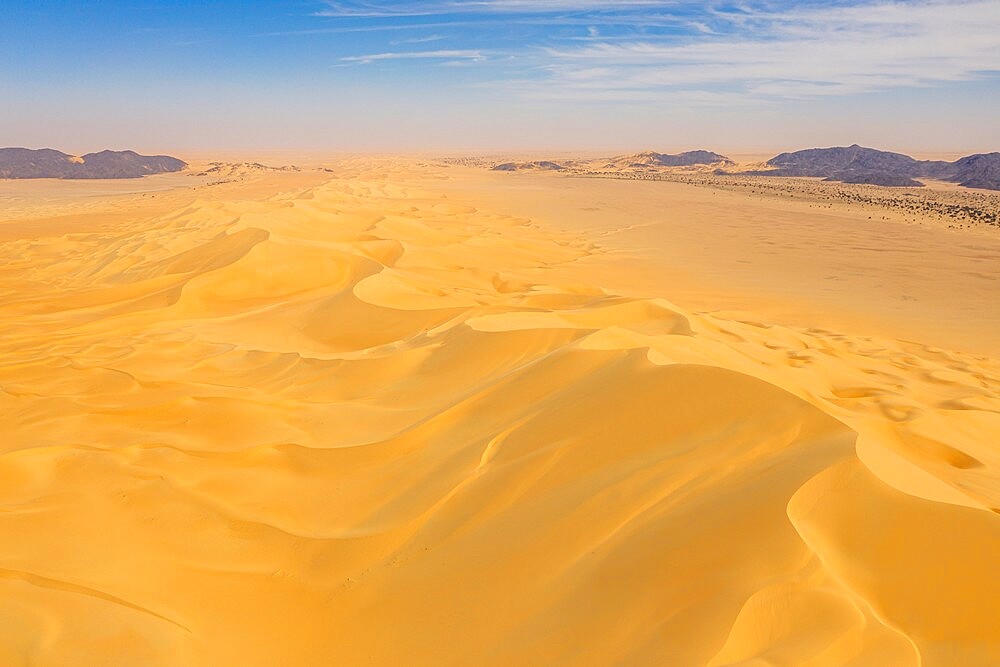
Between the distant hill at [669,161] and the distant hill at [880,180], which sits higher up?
the distant hill at [669,161]

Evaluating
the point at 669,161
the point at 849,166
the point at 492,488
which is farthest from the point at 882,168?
the point at 492,488

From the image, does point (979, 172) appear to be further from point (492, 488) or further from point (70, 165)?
point (70, 165)

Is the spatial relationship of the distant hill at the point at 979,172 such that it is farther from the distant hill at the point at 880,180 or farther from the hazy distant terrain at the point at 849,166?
the distant hill at the point at 880,180

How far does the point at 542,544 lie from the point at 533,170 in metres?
Result: 54.2

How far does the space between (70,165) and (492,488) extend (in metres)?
55.6

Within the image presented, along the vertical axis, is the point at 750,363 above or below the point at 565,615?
above

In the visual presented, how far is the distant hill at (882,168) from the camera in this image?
36.3 meters

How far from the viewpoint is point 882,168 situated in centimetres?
4822

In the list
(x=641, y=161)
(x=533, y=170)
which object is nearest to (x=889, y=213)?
(x=533, y=170)

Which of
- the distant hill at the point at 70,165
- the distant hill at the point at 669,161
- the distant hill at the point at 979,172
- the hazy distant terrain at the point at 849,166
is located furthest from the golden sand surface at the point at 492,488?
the distant hill at the point at 669,161

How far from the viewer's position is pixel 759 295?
9.68m

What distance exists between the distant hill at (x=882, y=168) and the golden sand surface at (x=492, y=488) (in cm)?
3509

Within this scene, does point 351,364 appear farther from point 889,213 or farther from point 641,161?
point 641,161

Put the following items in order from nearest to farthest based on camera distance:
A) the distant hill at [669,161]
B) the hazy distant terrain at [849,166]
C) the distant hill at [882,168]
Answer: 1. the distant hill at [882,168]
2. the hazy distant terrain at [849,166]
3. the distant hill at [669,161]
